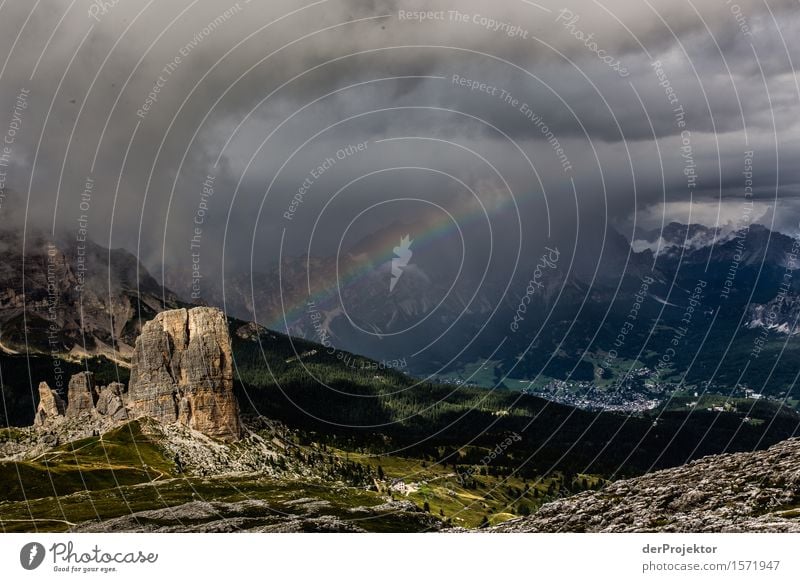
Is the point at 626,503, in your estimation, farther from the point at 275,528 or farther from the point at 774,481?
the point at 275,528
